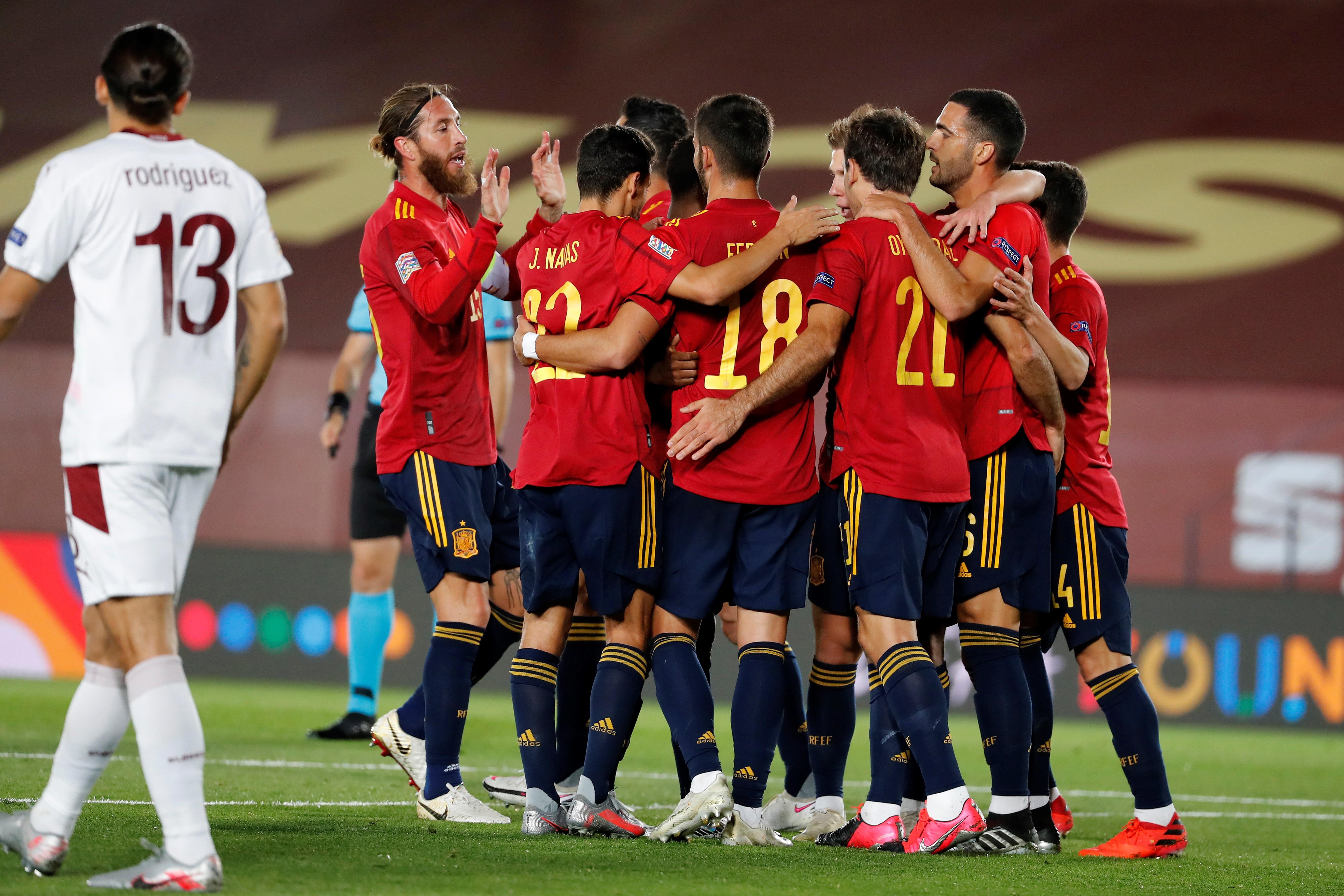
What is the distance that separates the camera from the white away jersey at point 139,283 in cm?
321

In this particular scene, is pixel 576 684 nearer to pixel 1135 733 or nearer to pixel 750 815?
pixel 750 815

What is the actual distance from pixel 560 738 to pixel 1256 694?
22.9 feet

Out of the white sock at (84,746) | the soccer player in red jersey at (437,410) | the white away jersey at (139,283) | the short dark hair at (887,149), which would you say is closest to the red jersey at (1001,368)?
the short dark hair at (887,149)

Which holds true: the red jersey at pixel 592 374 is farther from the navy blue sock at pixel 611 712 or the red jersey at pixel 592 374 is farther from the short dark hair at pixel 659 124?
the short dark hair at pixel 659 124

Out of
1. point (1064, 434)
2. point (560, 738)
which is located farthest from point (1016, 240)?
point (560, 738)

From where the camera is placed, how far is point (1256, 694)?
10.1 meters

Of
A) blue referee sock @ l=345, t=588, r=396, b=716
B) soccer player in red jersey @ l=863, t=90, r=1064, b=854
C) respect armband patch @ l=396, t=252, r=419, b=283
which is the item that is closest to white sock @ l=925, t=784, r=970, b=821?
soccer player in red jersey @ l=863, t=90, r=1064, b=854

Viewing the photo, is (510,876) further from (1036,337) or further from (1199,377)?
(1199,377)

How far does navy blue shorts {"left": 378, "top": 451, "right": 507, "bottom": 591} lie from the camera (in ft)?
15.2

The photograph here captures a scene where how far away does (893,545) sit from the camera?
13.8ft

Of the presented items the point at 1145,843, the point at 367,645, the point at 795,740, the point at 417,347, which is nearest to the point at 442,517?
the point at 417,347

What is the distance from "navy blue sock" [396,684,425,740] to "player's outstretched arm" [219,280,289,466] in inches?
70.7

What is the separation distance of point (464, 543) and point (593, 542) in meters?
0.56

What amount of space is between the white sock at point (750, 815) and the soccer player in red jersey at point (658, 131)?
6.67 feet
